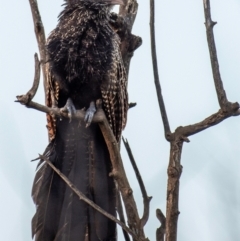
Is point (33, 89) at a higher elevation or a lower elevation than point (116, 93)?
lower

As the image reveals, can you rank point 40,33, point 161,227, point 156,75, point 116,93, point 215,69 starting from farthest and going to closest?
point 116,93 < point 40,33 < point 156,75 < point 161,227 < point 215,69

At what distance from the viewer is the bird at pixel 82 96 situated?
325 cm

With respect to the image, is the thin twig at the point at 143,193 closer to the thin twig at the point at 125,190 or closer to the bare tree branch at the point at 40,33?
the thin twig at the point at 125,190

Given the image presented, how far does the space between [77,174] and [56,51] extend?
2.40 feet

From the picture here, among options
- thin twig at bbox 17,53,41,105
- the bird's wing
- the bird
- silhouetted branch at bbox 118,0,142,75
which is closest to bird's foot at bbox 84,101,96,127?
the bird

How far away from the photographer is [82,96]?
3.56 metres

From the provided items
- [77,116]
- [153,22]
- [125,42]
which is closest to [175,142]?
[153,22]

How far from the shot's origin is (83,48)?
3514mm

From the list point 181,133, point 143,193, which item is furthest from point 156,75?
point 143,193

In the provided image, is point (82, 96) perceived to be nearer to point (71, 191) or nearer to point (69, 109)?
point (69, 109)

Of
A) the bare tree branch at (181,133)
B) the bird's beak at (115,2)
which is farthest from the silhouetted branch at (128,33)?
the bare tree branch at (181,133)

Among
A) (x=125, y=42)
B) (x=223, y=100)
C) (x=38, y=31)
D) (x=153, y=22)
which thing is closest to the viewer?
(x=223, y=100)

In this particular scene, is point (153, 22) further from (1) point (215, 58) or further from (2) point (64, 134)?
(2) point (64, 134)

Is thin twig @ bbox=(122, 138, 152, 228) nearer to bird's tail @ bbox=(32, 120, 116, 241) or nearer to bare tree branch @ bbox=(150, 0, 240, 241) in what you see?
bare tree branch @ bbox=(150, 0, 240, 241)
